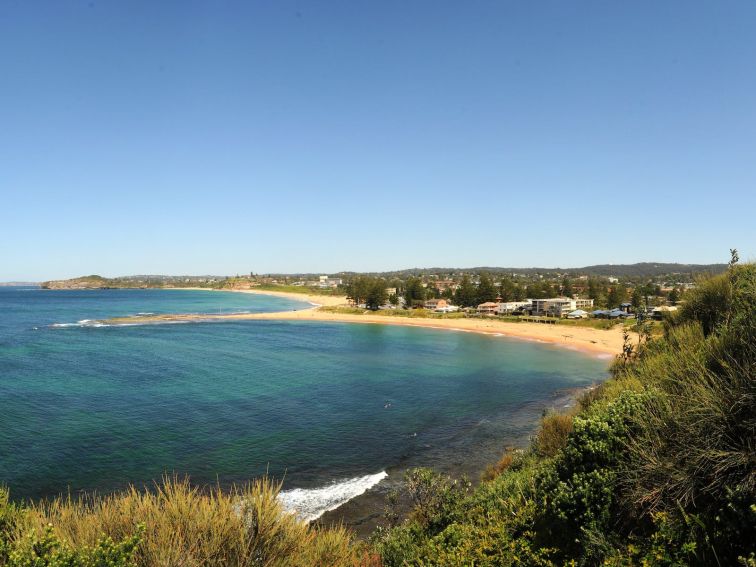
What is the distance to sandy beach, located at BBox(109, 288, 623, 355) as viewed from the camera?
72.5 metres

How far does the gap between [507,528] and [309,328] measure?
81233 millimetres

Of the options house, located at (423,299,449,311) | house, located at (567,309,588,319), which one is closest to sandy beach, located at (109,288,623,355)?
house, located at (567,309,588,319)

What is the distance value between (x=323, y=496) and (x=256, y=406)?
16020 millimetres

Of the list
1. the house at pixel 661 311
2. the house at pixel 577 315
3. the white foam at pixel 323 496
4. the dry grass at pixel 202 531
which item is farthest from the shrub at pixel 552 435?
the house at pixel 577 315

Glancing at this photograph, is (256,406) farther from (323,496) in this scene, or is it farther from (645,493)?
(645,493)

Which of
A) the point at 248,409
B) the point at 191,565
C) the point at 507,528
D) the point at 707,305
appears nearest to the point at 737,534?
the point at 507,528

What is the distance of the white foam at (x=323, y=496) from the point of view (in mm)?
18359

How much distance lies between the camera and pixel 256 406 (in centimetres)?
3419

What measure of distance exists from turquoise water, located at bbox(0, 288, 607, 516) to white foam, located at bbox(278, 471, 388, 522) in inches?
25.0

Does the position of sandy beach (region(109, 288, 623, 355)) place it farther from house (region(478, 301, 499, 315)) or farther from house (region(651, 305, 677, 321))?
house (region(478, 301, 499, 315))

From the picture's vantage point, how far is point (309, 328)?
9044cm

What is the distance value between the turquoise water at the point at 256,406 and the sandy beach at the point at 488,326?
29.8ft

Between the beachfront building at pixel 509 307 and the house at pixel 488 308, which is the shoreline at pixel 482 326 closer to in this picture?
the beachfront building at pixel 509 307

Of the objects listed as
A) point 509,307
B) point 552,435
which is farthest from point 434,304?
point 552,435
